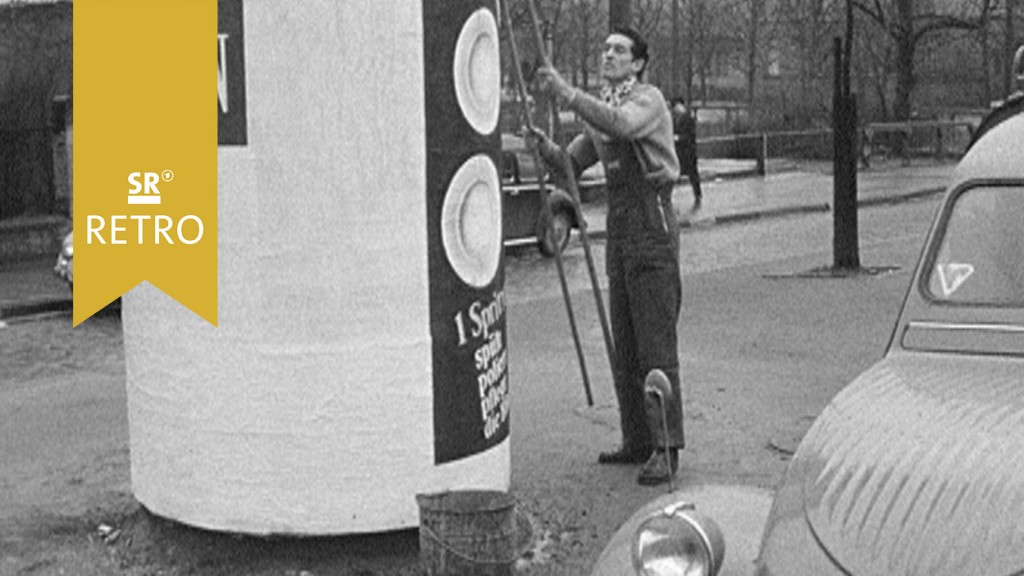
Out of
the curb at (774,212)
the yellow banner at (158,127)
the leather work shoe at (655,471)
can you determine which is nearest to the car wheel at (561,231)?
the curb at (774,212)

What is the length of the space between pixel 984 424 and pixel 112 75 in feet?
12.4

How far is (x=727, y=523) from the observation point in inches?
218

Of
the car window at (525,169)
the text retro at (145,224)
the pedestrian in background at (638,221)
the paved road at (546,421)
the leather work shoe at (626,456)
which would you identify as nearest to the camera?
the text retro at (145,224)

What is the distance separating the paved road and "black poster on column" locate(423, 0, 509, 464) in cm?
51

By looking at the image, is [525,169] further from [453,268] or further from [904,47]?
[904,47]

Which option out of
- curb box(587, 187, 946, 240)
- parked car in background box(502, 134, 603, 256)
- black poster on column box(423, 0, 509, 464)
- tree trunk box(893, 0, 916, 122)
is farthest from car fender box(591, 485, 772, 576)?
tree trunk box(893, 0, 916, 122)

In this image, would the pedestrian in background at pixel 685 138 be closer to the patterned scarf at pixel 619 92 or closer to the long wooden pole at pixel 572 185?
the long wooden pole at pixel 572 185

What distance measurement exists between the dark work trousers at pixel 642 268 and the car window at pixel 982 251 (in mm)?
2991

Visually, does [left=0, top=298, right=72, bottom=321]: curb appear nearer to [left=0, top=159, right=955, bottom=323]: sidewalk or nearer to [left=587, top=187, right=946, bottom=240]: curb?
[left=0, top=159, right=955, bottom=323]: sidewalk

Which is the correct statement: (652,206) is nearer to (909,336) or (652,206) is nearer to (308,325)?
(308,325)

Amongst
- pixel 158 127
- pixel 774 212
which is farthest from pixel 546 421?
pixel 774 212

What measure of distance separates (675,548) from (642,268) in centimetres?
374

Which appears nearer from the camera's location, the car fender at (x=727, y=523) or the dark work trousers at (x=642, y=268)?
the car fender at (x=727, y=523)

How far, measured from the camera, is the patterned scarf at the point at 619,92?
28.6 feet
